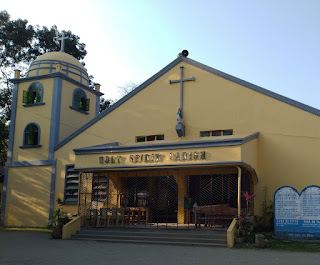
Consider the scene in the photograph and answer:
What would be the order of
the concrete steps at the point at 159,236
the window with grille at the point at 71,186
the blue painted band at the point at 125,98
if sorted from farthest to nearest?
the window with grille at the point at 71,186
the blue painted band at the point at 125,98
the concrete steps at the point at 159,236

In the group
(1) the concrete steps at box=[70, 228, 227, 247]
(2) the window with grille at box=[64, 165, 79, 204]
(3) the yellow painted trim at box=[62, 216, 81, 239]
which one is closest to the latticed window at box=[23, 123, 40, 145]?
(2) the window with grille at box=[64, 165, 79, 204]

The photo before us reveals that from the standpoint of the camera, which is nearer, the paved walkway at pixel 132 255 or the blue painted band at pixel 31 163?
the paved walkway at pixel 132 255

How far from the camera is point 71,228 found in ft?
53.3

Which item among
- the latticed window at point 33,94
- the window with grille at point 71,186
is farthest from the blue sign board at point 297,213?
the latticed window at point 33,94

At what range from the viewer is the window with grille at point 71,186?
20.3m

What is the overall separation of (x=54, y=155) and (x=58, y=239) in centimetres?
639

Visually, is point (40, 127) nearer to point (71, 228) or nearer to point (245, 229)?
Result: point (71, 228)

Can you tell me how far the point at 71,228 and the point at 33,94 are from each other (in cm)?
981

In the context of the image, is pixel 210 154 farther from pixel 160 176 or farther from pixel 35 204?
pixel 35 204

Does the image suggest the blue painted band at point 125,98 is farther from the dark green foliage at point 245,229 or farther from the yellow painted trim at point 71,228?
the dark green foliage at point 245,229

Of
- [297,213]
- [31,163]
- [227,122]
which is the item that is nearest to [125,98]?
[227,122]

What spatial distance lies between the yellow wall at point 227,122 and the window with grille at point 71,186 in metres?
0.72

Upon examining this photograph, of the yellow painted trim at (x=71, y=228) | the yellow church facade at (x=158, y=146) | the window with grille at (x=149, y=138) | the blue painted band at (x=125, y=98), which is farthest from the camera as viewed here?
the blue painted band at (x=125, y=98)

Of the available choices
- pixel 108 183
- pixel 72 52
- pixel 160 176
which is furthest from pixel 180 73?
pixel 72 52
